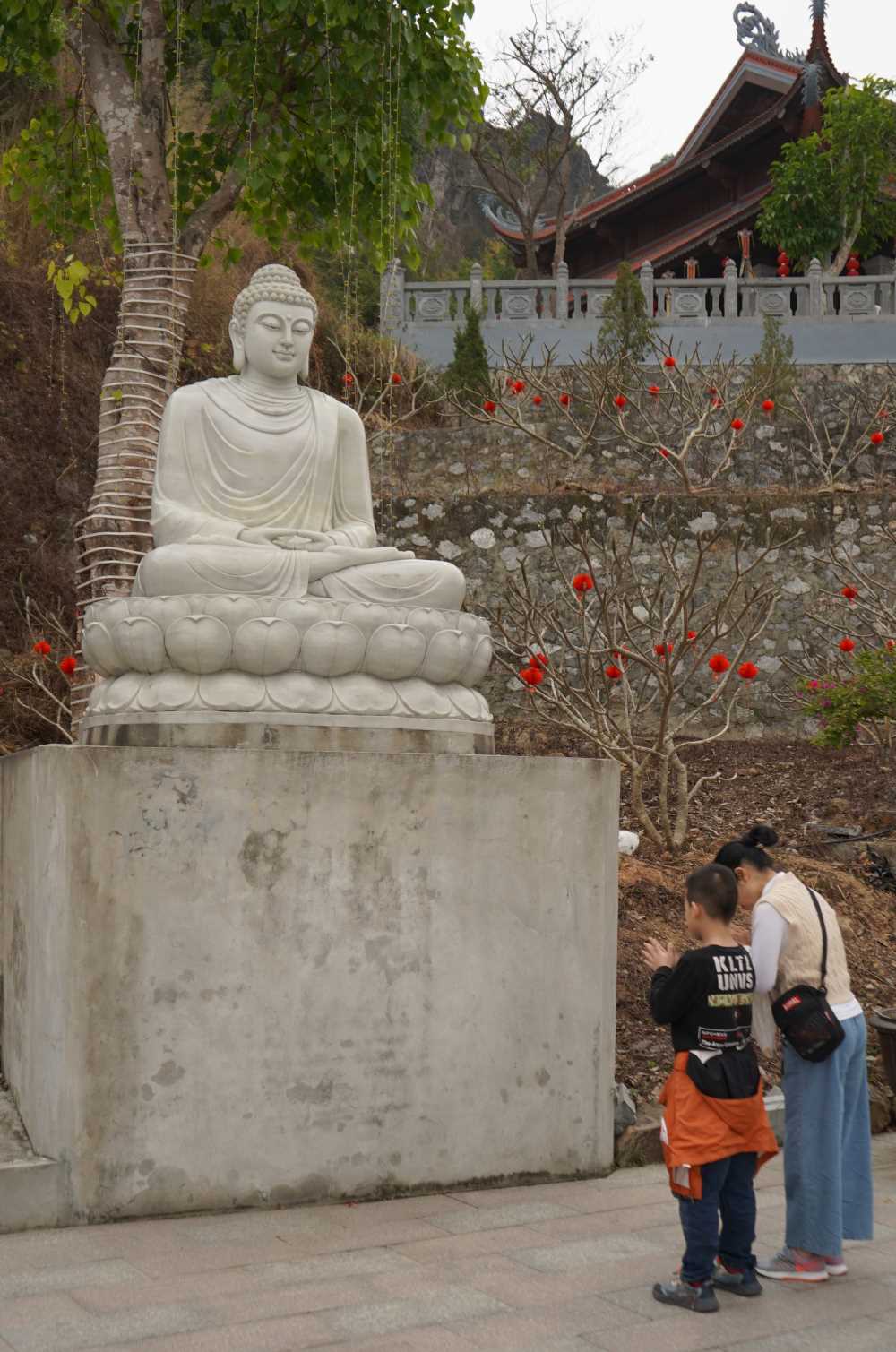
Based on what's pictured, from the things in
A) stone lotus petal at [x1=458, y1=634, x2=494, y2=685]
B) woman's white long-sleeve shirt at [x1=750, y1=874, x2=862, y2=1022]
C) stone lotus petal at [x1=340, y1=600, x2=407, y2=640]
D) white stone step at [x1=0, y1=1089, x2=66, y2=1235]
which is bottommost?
white stone step at [x1=0, y1=1089, x2=66, y2=1235]

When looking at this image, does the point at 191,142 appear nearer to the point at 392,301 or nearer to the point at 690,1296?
the point at 392,301

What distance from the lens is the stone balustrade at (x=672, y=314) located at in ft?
54.4

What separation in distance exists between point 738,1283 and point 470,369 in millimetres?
12046

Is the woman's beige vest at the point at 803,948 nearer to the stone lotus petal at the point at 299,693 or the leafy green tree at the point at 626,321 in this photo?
the stone lotus petal at the point at 299,693

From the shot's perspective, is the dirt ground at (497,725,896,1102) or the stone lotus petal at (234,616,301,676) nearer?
the stone lotus petal at (234,616,301,676)

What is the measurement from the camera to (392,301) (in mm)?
16438

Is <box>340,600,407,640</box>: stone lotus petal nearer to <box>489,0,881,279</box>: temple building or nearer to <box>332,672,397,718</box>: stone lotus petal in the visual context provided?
<box>332,672,397,718</box>: stone lotus petal

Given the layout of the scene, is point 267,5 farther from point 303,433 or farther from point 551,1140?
point 551,1140

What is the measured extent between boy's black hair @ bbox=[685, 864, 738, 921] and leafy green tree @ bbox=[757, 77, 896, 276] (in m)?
17.1

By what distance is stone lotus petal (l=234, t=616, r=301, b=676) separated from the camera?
418cm

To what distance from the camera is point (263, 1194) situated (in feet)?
13.2

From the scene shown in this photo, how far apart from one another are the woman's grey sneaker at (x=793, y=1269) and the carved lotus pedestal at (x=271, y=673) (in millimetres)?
1744

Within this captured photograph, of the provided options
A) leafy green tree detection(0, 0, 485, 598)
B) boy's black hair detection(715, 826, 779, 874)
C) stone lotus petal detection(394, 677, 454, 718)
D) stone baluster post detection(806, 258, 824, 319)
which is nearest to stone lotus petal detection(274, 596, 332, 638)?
stone lotus petal detection(394, 677, 454, 718)

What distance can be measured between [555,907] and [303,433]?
1840mm
